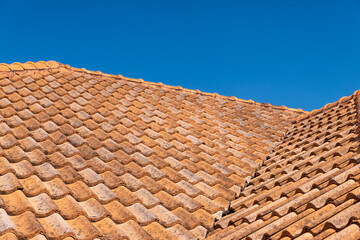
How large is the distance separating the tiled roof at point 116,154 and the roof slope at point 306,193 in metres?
0.28

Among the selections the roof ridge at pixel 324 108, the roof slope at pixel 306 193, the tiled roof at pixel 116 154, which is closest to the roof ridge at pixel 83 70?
the tiled roof at pixel 116 154

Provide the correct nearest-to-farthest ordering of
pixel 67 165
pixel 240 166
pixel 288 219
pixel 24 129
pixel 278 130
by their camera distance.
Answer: pixel 288 219 → pixel 67 165 → pixel 24 129 → pixel 240 166 → pixel 278 130

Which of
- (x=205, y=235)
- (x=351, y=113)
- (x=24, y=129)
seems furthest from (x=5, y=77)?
(x=351, y=113)

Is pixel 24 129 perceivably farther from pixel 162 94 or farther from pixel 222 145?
pixel 162 94

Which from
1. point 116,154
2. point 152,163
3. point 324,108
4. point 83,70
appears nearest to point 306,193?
point 152,163

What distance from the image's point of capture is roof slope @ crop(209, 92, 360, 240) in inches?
122

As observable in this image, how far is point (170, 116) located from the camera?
6.96 metres

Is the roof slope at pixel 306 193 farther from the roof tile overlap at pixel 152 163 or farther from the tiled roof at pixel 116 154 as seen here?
the tiled roof at pixel 116 154

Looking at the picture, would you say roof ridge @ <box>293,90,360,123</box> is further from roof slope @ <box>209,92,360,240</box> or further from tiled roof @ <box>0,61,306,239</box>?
roof slope @ <box>209,92,360,240</box>

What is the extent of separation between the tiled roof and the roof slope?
0.28 m

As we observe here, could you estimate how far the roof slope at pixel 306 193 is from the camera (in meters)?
3.11

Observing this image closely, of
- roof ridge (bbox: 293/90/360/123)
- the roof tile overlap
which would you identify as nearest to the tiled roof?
the roof tile overlap

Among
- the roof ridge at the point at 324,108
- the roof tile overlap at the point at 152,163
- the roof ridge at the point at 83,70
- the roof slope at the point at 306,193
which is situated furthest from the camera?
the roof ridge at the point at 324,108

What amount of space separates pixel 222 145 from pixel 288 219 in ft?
9.25
